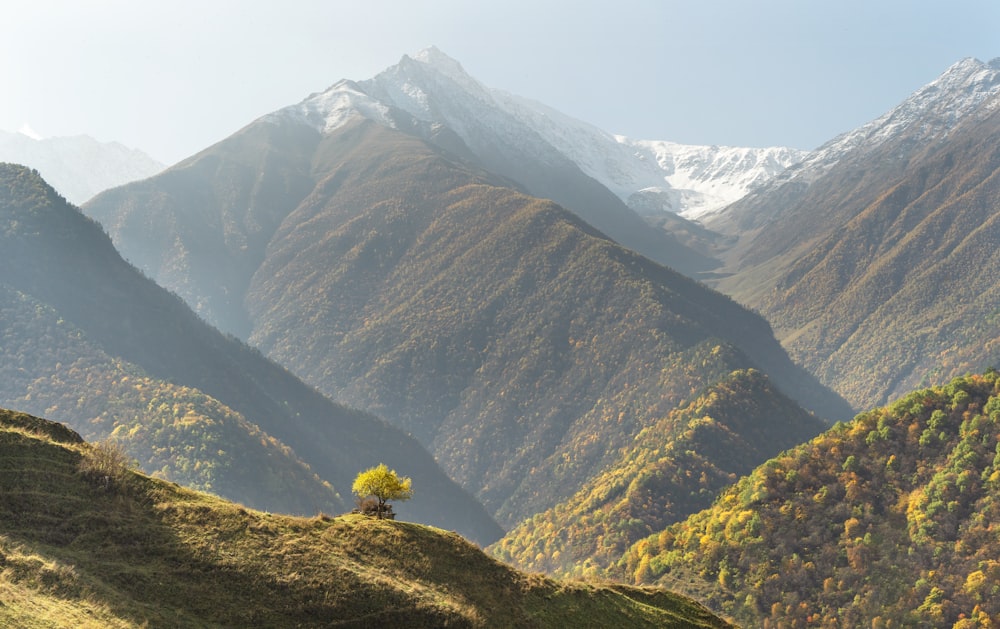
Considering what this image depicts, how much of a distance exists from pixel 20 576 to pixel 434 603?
67.2ft

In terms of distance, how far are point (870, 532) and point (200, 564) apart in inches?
4734

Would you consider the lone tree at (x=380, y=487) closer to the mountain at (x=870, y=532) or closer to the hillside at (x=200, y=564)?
the hillside at (x=200, y=564)

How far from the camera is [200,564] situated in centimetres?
3653

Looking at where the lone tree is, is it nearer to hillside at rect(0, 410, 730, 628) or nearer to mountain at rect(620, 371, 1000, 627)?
hillside at rect(0, 410, 730, 628)

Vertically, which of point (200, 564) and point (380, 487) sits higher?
point (380, 487)

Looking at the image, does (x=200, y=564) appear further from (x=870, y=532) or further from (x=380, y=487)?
(x=870, y=532)

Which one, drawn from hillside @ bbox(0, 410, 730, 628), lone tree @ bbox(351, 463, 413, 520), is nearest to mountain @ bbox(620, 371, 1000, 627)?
hillside @ bbox(0, 410, 730, 628)

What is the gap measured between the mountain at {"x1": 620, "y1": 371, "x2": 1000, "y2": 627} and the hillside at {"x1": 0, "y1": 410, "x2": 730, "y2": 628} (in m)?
88.0

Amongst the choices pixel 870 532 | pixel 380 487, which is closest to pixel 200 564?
pixel 380 487

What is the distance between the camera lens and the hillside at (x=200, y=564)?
3269cm

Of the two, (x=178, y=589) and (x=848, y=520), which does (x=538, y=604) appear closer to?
(x=178, y=589)

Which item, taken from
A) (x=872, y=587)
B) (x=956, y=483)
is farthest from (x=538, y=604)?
(x=956, y=483)

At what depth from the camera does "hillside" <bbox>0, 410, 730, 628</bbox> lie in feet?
107

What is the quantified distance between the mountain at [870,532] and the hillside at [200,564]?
88.0 meters
